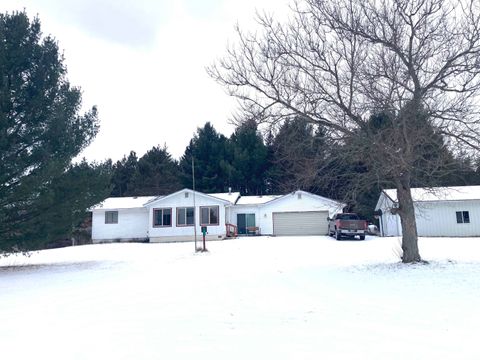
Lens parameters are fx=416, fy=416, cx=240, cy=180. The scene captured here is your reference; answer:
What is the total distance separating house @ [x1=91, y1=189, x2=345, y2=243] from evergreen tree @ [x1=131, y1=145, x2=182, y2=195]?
15134 millimetres

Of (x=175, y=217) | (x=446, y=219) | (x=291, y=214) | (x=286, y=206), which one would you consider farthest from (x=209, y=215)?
(x=446, y=219)

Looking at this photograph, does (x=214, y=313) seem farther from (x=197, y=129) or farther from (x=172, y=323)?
(x=197, y=129)

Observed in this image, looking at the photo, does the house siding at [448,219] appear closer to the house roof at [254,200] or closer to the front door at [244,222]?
the house roof at [254,200]

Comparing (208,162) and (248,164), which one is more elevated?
(208,162)

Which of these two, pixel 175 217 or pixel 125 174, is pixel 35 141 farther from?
pixel 125 174

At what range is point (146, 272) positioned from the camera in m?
13.7

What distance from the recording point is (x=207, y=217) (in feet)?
105

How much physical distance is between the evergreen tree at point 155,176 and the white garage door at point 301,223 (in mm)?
19018

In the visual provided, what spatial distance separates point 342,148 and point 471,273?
482 cm

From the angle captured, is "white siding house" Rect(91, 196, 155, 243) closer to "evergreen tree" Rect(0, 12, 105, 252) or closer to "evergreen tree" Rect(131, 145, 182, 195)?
"evergreen tree" Rect(131, 145, 182, 195)

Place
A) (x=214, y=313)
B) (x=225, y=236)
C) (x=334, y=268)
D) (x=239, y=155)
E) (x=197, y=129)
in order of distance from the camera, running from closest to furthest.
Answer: (x=214, y=313) → (x=334, y=268) → (x=225, y=236) → (x=239, y=155) → (x=197, y=129)

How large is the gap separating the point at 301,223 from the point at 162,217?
11.1 metres

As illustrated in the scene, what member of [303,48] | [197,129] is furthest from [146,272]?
[197,129]

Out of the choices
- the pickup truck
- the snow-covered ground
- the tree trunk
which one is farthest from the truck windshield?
the tree trunk
